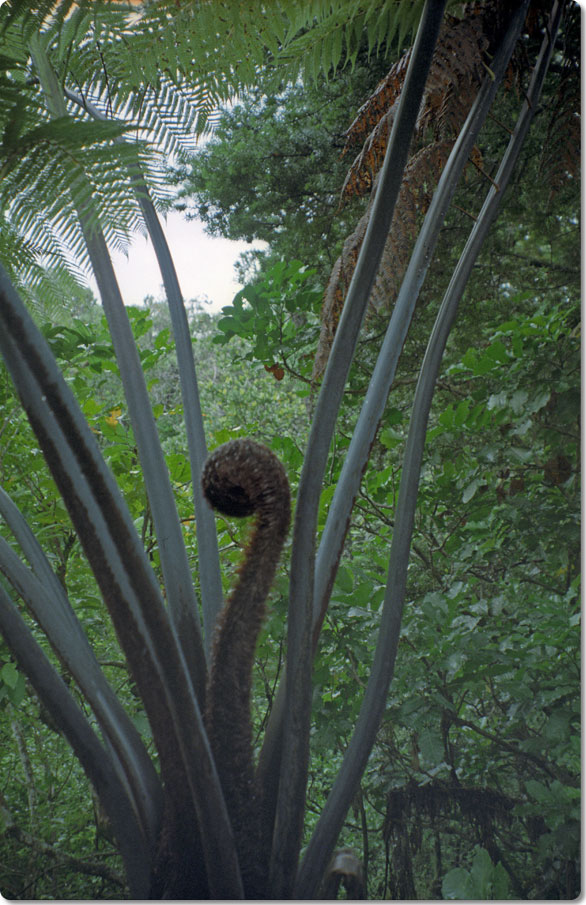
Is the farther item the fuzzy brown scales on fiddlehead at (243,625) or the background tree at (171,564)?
the fuzzy brown scales on fiddlehead at (243,625)

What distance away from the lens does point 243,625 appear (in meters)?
1.19

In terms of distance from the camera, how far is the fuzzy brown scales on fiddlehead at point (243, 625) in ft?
3.65

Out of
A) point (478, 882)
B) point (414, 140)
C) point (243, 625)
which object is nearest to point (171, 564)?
point (243, 625)

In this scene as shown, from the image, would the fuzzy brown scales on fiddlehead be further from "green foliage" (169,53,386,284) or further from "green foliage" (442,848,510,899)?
"green foliage" (169,53,386,284)

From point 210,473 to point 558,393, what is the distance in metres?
0.84

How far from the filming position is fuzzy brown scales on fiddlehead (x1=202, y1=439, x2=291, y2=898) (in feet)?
3.65

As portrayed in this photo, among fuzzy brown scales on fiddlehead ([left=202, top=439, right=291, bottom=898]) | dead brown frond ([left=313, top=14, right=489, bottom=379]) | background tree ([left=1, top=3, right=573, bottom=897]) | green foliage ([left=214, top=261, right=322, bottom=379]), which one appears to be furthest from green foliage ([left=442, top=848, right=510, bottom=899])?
green foliage ([left=214, top=261, right=322, bottom=379])

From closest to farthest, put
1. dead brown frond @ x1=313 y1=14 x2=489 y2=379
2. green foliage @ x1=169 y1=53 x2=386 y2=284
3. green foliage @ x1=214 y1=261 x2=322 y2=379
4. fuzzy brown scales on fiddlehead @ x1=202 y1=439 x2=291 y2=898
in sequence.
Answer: fuzzy brown scales on fiddlehead @ x1=202 y1=439 x2=291 y2=898 → dead brown frond @ x1=313 y1=14 x2=489 y2=379 → green foliage @ x1=169 y1=53 x2=386 y2=284 → green foliage @ x1=214 y1=261 x2=322 y2=379

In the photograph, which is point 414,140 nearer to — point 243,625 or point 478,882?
point 243,625

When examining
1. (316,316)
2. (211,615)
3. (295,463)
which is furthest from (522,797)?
(316,316)

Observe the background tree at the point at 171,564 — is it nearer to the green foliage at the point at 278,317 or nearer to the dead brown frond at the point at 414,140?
the dead brown frond at the point at 414,140

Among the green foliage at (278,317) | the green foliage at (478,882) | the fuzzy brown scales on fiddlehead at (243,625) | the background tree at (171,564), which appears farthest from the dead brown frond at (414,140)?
the green foliage at (478,882)

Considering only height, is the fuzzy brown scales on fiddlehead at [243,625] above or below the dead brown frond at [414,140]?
below

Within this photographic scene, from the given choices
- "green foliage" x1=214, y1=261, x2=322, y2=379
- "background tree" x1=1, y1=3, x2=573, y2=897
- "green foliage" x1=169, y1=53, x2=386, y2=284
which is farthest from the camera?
"green foliage" x1=214, y1=261, x2=322, y2=379
